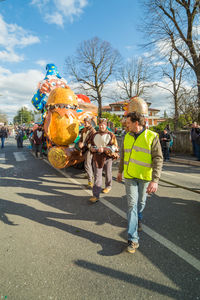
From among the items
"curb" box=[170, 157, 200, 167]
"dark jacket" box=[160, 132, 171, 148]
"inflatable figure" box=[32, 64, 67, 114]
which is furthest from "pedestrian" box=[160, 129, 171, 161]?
"inflatable figure" box=[32, 64, 67, 114]

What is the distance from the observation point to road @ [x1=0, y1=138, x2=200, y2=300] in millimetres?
1831

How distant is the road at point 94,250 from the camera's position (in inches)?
72.1

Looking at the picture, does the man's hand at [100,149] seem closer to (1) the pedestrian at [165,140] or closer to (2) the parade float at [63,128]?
(2) the parade float at [63,128]

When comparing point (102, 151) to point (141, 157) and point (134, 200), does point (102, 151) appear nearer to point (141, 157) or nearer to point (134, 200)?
point (141, 157)

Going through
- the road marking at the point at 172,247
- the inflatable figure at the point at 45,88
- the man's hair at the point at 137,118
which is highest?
the inflatable figure at the point at 45,88

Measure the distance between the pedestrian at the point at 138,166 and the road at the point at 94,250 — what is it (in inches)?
15.6

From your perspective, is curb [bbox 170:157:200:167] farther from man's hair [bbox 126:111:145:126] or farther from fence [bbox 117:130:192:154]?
man's hair [bbox 126:111:145:126]

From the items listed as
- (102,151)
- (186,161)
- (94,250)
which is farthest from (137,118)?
(186,161)

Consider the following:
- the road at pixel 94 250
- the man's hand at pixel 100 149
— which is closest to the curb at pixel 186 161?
the road at pixel 94 250

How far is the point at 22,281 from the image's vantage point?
1917 millimetres

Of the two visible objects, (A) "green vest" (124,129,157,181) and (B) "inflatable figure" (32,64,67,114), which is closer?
(A) "green vest" (124,129,157,181)

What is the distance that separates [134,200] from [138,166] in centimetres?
45

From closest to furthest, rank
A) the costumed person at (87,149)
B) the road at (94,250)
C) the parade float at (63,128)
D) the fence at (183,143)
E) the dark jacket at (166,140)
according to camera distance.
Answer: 1. the road at (94,250)
2. the costumed person at (87,149)
3. the parade float at (63,128)
4. the dark jacket at (166,140)
5. the fence at (183,143)

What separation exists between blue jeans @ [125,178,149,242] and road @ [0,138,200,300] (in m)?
0.25
